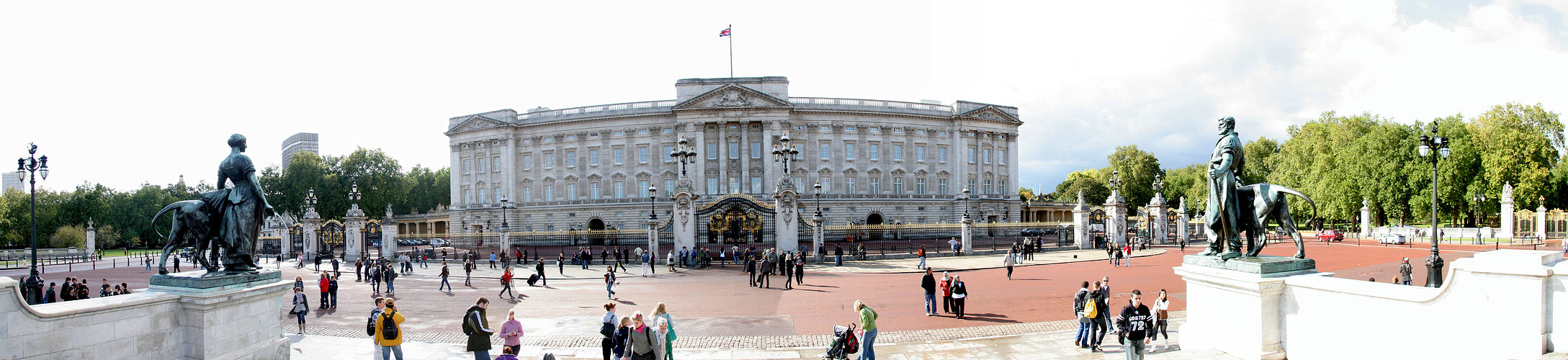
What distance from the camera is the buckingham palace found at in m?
55.4

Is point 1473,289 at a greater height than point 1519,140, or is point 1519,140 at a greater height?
point 1519,140

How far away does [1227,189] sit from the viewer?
824cm

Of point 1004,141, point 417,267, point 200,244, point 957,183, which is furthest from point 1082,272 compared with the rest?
point 1004,141

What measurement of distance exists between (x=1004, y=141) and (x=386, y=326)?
59683mm

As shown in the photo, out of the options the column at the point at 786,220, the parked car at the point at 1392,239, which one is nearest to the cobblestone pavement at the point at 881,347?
the column at the point at 786,220

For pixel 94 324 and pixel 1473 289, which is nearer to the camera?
pixel 1473 289

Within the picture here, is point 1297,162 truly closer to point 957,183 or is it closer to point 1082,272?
point 957,183

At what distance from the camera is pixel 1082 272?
77.2ft

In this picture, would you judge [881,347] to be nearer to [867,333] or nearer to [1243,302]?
[867,333]

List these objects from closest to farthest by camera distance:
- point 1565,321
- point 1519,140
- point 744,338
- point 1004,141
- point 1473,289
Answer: point 1565,321
point 1473,289
point 744,338
point 1519,140
point 1004,141

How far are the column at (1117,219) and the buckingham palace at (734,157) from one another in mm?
18385

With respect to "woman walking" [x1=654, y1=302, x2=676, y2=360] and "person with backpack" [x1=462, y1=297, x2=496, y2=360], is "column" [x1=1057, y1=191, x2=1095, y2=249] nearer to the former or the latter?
"woman walking" [x1=654, y1=302, x2=676, y2=360]

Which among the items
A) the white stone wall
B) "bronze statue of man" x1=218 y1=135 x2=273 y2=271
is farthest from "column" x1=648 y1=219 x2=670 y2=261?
the white stone wall

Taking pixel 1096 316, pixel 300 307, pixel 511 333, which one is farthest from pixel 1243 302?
pixel 300 307
